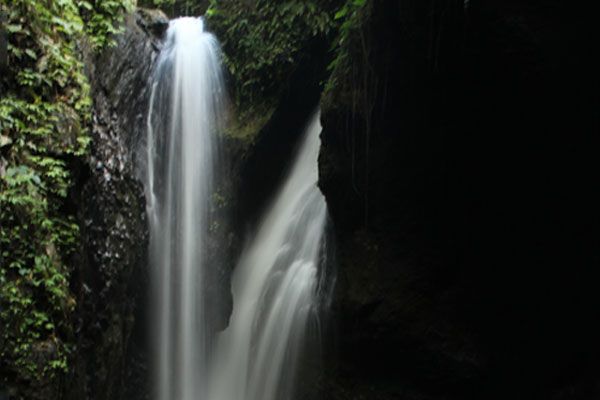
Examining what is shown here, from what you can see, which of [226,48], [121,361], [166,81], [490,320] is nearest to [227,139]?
[166,81]

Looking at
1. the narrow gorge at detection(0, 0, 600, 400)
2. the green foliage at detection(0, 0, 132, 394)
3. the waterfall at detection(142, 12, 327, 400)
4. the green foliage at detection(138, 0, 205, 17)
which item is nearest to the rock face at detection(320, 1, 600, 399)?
the narrow gorge at detection(0, 0, 600, 400)

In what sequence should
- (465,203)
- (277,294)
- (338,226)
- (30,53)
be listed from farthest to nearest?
(277,294) < (338,226) < (30,53) < (465,203)

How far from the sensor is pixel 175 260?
8.09 meters

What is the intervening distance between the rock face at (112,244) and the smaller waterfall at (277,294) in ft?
4.94

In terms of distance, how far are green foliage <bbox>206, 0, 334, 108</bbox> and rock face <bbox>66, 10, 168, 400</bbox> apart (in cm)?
249

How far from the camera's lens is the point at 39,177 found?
5.07m

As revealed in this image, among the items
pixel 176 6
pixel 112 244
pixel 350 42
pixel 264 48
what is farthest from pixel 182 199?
pixel 176 6

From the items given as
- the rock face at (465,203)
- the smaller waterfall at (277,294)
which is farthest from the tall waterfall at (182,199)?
the rock face at (465,203)

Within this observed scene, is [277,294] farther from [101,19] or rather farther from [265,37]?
[265,37]

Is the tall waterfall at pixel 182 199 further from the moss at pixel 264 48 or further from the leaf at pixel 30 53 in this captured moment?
the leaf at pixel 30 53

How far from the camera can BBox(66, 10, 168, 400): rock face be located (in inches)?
222

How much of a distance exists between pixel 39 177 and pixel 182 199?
359 cm

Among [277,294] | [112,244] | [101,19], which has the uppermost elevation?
[101,19]

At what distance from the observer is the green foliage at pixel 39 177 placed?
445cm
